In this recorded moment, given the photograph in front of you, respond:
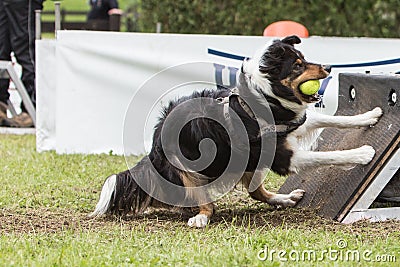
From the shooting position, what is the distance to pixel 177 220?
16.4 ft

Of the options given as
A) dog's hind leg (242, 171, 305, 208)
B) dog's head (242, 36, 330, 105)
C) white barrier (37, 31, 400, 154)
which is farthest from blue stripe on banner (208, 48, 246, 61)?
dog's head (242, 36, 330, 105)

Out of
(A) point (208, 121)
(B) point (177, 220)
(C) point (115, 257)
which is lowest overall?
(B) point (177, 220)

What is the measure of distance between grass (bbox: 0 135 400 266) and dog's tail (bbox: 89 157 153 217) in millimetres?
100

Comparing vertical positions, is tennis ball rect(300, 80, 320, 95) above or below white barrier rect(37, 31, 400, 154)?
above

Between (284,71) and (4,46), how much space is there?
5776mm

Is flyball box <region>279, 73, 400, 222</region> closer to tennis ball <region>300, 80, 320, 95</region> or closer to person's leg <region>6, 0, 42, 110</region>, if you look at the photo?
A: tennis ball <region>300, 80, 320, 95</region>

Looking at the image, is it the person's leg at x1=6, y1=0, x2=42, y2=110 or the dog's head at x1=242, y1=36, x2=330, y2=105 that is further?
the person's leg at x1=6, y1=0, x2=42, y2=110

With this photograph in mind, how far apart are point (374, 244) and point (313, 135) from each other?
3.89ft

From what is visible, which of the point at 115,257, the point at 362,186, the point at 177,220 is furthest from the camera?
the point at 177,220

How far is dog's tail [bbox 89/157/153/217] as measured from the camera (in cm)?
496

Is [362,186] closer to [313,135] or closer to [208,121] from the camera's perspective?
[313,135]

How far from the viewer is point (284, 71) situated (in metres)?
4.60

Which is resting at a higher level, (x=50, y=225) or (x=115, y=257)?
(x=115, y=257)

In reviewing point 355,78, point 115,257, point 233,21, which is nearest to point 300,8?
point 233,21
